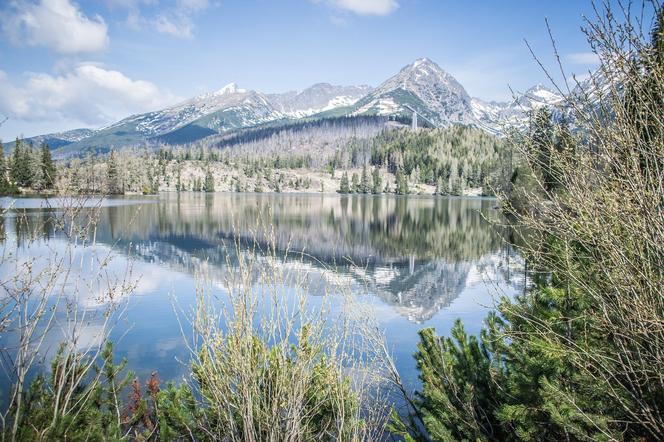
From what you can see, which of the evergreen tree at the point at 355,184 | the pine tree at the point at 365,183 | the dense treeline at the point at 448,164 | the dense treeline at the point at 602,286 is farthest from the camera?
the evergreen tree at the point at 355,184

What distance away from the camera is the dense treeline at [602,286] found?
3463 millimetres

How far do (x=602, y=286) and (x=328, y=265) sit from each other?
48.0 feet

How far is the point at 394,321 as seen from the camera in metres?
18.0

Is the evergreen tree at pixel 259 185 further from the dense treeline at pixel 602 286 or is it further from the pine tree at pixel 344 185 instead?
the dense treeline at pixel 602 286

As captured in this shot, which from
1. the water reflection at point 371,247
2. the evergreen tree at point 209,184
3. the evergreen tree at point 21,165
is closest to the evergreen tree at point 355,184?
the evergreen tree at point 209,184

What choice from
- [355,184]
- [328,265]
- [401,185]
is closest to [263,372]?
[328,265]

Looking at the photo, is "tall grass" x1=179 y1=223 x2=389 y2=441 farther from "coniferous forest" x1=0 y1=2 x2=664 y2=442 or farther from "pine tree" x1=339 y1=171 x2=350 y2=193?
"pine tree" x1=339 y1=171 x2=350 y2=193

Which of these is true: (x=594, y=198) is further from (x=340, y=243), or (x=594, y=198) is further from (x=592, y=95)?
(x=340, y=243)

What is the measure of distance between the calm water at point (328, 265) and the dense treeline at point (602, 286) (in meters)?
1.44

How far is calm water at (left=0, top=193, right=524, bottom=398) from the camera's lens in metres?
14.0

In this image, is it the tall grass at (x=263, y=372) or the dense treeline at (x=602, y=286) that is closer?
the dense treeline at (x=602, y=286)

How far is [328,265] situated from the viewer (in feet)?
59.9

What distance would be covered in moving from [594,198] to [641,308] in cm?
100

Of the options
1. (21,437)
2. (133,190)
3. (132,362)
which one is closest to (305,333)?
(21,437)
